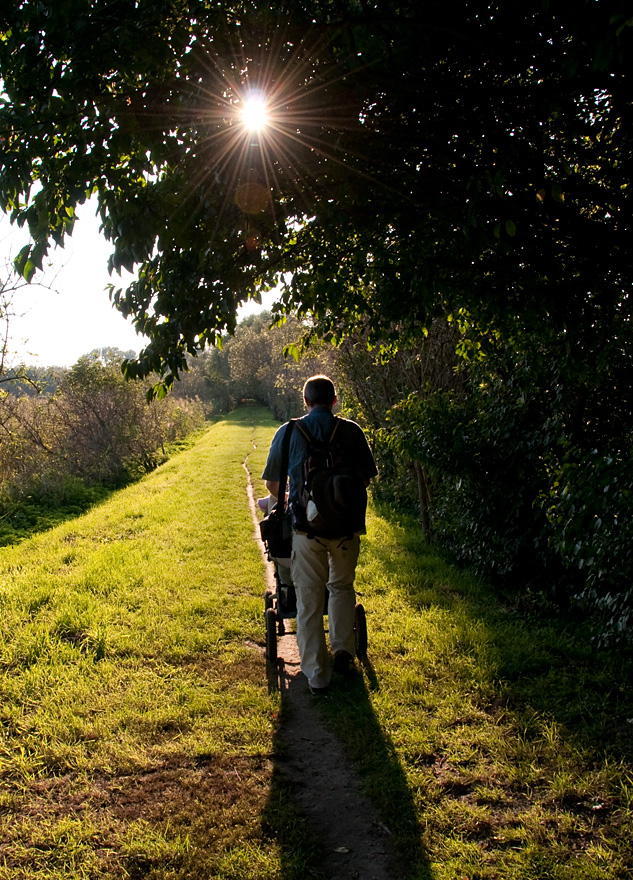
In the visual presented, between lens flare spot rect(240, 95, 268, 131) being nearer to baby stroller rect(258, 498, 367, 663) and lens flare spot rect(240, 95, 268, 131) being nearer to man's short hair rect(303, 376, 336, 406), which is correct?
man's short hair rect(303, 376, 336, 406)

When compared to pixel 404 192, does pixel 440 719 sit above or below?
below

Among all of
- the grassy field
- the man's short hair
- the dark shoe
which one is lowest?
the grassy field

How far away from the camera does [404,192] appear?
3943 millimetres

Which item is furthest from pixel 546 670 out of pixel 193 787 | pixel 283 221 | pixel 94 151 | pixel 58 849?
pixel 94 151

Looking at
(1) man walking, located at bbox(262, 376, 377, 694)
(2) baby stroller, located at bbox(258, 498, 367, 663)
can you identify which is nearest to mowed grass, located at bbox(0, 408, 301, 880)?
(2) baby stroller, located at bbox(258, 498, 367, 663)

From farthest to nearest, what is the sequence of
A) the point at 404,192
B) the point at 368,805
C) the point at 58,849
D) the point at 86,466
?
1. the point at 86,466
2. the point at 404,192
3. the point at 368,805
4. the point at 58,849

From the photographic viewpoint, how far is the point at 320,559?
15.5 ft

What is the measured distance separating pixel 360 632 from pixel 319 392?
7.00 feet

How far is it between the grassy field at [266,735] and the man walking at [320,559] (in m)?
0.34

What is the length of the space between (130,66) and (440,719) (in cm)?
454

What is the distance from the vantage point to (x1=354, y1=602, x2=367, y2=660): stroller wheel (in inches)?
206

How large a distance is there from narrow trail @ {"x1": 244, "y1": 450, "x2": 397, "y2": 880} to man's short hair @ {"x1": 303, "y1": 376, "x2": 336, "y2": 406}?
2.37 metres

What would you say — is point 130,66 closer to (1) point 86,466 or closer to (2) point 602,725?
(2) point 602,725

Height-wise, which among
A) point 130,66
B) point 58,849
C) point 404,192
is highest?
point 130,66
